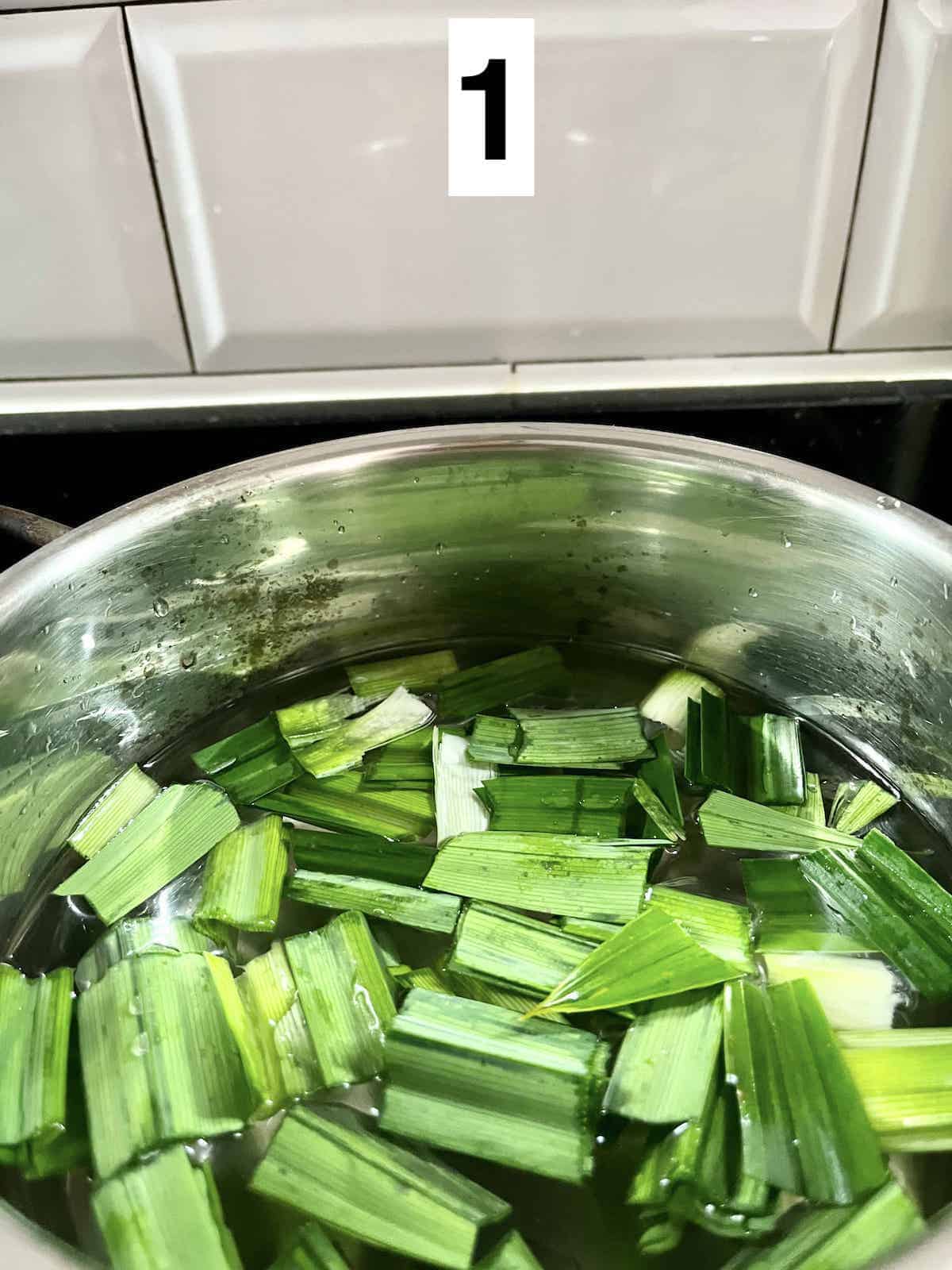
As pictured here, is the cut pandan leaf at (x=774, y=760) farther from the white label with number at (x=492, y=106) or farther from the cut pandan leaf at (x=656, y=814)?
the white label with number at (x=492, y=106)

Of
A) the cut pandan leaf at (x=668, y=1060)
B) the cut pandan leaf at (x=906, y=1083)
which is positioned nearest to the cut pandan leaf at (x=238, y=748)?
the cut pandan leaf at (x=668, y=1060)

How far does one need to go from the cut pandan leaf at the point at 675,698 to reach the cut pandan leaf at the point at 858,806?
144 millimetres

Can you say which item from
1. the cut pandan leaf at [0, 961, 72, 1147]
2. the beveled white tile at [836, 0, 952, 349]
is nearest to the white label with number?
the beveled white tile at [836, 0, 952, 349]

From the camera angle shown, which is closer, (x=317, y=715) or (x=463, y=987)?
(x=463, y=987)

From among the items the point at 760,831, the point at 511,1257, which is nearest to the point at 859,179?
the point at 760,831

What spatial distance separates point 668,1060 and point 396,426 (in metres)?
0.67

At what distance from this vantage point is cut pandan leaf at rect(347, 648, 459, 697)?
0.96 meters

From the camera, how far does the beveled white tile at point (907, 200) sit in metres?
0.85

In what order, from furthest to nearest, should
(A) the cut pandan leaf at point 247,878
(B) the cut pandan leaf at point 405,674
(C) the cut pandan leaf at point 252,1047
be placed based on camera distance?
(B) the cut pandan leaf at point 405,674 → (A) the cut pandan leaf at point 247,878 → (C) the cut pandan leaf at point 252,1047

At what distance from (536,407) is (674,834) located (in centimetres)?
47

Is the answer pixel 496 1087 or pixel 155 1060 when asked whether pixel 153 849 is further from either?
pixel 496 1087

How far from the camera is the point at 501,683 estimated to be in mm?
945

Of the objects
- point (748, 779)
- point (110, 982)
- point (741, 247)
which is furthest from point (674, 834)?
point (741, 247)

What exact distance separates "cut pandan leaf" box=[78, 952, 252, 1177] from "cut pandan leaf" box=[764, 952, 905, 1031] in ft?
1.26
